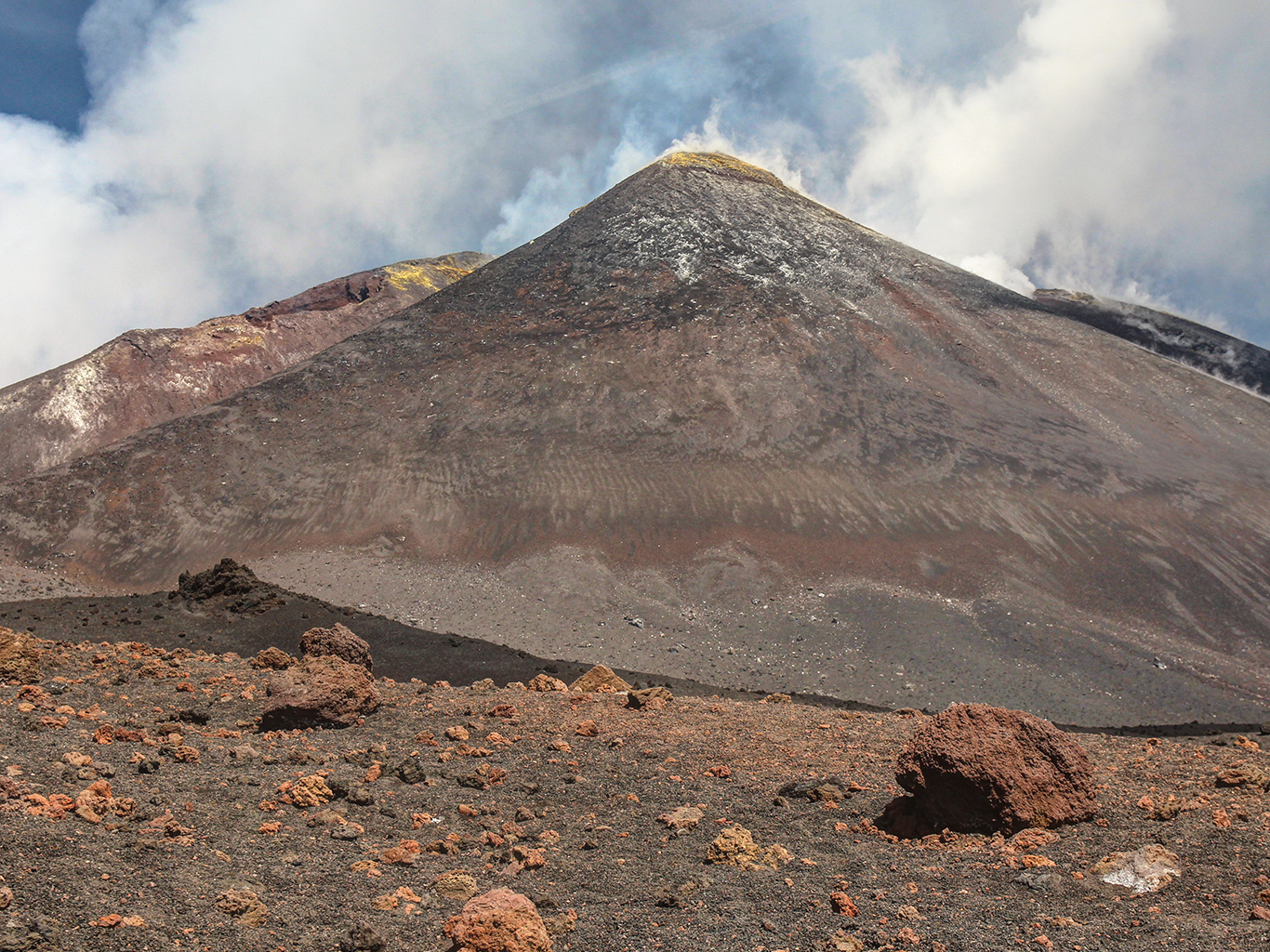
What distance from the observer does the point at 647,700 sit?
34.0ft

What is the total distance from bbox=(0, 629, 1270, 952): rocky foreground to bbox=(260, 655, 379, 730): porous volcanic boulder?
0.10 ft

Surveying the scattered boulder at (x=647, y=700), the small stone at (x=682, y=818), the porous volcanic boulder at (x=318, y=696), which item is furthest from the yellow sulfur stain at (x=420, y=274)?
the small stone at (x=682, y=818)

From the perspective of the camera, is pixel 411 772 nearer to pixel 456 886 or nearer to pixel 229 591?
pixel 456 886

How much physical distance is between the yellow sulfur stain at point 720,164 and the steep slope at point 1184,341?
16165 mm

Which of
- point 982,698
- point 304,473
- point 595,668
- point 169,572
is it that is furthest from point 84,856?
point 304,473

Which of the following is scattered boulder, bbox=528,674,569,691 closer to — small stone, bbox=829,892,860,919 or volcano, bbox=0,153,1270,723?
small stone, bbox=829,892,860,919

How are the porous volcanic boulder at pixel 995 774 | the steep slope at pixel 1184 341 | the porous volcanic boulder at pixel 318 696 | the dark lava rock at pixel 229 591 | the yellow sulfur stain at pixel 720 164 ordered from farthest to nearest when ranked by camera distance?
1. the yellow sulfur stain at pixel 720 164
2. the steep slope at pixel 1184 341
3. the dark lava rock at pixel 229 591
4. the porous volcanic boulder at pixel 318 696
5. the porous volcanic boulder at pixel 995 774

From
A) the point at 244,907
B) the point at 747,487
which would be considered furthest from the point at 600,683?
the point at 747,487

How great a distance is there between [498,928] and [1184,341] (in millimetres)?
52049

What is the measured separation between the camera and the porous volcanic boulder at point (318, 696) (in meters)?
8.34

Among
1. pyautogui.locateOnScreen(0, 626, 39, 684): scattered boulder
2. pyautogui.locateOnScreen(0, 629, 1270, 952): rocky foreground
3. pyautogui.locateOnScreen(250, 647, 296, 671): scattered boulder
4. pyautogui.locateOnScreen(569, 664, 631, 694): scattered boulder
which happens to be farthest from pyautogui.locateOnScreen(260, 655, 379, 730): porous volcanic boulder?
pyautogui.locateOnScreen(569, 664, 631, 694): scattered boulder

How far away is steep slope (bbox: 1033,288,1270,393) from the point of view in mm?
42469

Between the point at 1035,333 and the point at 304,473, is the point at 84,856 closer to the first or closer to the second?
the point at 304,473

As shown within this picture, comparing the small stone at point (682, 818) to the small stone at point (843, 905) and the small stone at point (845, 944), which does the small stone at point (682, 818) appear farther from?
the small stone at point (845, 944)
